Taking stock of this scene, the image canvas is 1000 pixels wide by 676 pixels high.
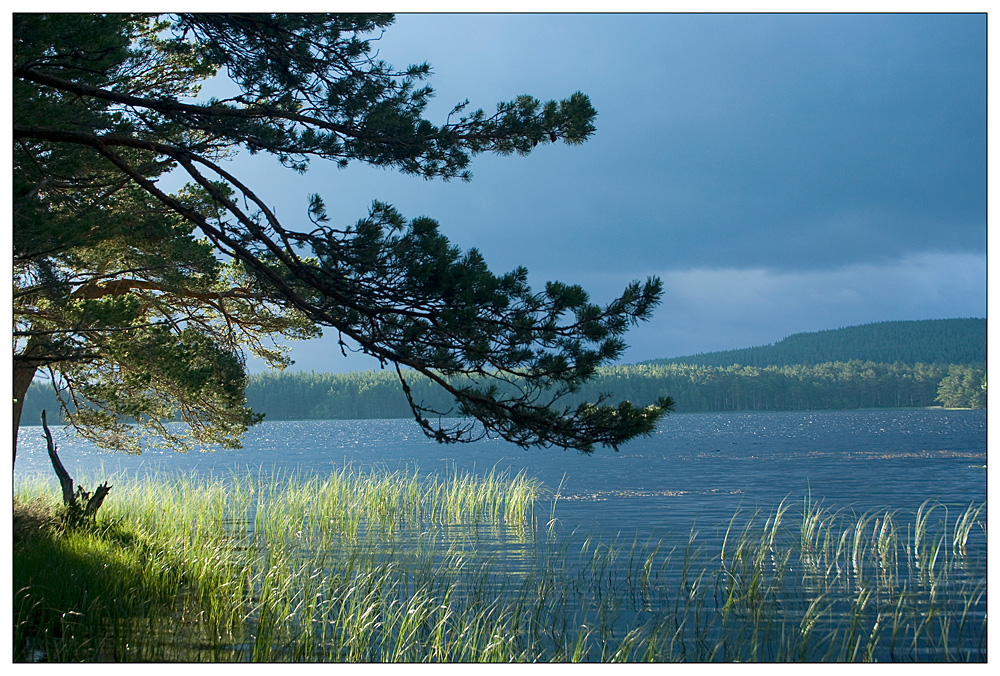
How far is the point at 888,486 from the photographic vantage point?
1875 centimetres

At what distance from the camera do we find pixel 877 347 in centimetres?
10431

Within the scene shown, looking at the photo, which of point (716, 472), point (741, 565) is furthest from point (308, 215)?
point (716, 472)

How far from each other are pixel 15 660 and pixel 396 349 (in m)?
3.08

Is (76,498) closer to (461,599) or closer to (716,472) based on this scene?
(461,599)

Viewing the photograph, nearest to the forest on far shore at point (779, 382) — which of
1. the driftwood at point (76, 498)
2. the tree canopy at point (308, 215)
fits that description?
the driftwood at point (76, 498)

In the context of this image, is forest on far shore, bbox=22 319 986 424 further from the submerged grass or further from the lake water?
the submerged grass

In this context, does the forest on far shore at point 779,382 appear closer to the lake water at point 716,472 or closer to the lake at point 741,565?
the lake water at point 716,472

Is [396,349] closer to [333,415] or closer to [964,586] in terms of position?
[964,586]

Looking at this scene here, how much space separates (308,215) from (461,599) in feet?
12.4

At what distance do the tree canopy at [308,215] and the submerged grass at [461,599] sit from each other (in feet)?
5.22

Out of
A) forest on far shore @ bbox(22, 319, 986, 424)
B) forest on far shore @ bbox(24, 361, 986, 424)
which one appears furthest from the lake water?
forest on far shore @ bbox(24, 361, 986, 424)

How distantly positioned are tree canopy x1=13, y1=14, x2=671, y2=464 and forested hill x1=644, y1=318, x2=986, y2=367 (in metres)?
89.1

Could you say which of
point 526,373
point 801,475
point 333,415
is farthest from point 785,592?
point 333,415
